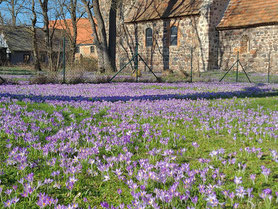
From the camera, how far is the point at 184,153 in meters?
3.99

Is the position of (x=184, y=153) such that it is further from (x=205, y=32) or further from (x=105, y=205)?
(x=205, y=32)

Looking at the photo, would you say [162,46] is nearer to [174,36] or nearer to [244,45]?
[174,36]

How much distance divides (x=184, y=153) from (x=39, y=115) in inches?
125

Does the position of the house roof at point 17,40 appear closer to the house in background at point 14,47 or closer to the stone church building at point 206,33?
the house in background at point 14,47

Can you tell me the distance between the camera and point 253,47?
25359 mm

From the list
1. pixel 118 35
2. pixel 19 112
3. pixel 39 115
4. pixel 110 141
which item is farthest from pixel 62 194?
pixel 118 35

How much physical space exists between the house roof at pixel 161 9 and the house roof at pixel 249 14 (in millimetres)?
2875

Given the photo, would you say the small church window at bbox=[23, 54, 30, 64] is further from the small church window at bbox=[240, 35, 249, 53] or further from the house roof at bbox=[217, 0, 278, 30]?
the small church window at bbox=[240, 35, 249, 53]

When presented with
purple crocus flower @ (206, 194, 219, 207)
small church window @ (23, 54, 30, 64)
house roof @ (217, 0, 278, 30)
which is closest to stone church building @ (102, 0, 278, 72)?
house roof @ (217, 0, 278, 30)

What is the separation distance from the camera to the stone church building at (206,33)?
81.3 ft

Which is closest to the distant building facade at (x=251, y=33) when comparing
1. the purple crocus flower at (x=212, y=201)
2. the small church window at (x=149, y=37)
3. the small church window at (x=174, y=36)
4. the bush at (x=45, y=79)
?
the small church window at (x=174, y=36)

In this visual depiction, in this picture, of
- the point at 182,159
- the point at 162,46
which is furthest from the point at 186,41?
the point at 182,159

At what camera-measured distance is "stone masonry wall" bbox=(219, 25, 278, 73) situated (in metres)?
24.3

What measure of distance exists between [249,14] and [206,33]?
398 cm
